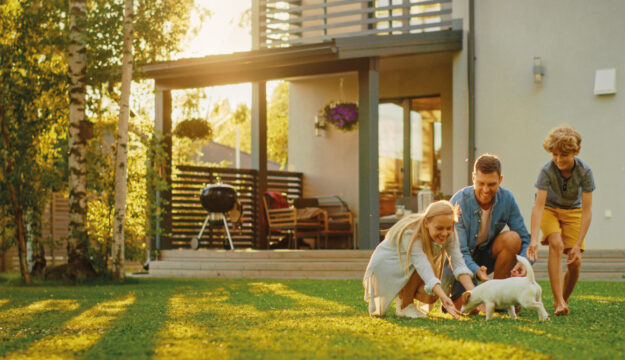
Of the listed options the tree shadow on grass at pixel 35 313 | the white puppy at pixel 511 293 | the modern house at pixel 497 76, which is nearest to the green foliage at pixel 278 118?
the modern house at pixel 497 76

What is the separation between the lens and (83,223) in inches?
399

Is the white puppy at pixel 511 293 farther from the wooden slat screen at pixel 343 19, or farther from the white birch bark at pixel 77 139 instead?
the wooden slat screen at pixel 343 19

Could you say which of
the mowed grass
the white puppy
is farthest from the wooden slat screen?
the white puppy

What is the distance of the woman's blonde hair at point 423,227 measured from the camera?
4730mm

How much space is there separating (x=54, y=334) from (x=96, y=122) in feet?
21.8

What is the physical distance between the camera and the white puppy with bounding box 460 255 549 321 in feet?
14.9

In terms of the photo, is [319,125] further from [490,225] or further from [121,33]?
[490,225]

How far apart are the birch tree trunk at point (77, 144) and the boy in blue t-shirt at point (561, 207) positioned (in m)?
6.39

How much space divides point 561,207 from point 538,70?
6803mm

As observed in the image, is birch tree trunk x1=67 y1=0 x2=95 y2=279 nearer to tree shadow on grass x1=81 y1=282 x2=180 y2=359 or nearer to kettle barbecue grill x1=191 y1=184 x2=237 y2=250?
kettle barbecue grill x1=191 y1=184 x2=237 y2=250

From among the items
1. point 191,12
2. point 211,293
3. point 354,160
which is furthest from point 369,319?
point 354,160

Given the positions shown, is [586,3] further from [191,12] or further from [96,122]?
[96,122]

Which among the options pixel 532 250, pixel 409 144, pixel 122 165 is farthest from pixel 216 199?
pixel 532 250

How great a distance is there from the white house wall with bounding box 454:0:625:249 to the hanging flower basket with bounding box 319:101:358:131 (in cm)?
211
